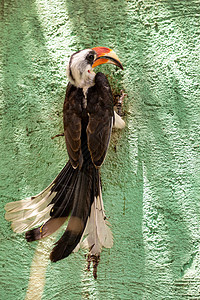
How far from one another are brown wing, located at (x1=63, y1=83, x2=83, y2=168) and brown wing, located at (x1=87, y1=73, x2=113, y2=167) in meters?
0.06

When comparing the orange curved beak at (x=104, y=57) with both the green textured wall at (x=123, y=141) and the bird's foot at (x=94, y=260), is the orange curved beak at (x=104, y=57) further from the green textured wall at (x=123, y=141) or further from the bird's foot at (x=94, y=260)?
the bird's foot at (x=94, y=260)

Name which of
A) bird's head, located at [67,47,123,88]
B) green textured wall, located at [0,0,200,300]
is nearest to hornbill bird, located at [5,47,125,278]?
bird's head, located at [67,47,123,88]

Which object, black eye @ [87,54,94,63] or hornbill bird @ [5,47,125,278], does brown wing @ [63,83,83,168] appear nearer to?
hornbill bird @ [5,47,125,278]

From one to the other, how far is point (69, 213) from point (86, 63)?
2.83 ft

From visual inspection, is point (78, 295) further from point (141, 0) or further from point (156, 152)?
point (141, 0)

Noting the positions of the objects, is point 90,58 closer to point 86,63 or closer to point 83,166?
point 86,63

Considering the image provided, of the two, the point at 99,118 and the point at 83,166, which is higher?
the point at 99,118

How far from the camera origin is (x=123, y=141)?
A: 82.4 inches

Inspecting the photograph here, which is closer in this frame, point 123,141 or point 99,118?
point 99,118

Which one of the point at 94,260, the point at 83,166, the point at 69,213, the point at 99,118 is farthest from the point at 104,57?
the point at 94,260

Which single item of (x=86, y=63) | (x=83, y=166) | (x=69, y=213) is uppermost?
(x=86, y=63)

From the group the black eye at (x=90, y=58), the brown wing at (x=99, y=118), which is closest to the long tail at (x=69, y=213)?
the brown wing at (x=99, y=118)

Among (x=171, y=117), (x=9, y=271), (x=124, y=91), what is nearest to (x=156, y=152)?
(x=171, y=117)

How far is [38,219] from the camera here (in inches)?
78.2
